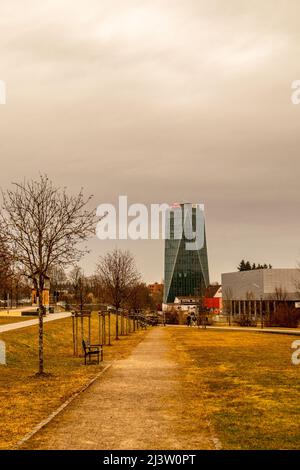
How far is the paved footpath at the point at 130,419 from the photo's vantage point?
939cm

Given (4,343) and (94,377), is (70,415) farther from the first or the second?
(4,343)

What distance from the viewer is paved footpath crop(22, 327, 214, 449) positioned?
9.39 m

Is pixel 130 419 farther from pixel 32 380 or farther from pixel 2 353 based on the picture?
pixel 2 353

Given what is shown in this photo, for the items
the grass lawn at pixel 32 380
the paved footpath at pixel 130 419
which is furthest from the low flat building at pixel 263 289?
the paved footpath at pixel 130 419

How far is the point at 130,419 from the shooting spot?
11.4 m

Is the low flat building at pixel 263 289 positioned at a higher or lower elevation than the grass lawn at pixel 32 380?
higher

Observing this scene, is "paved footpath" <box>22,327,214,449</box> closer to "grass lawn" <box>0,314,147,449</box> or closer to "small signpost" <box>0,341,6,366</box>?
"grass lawn" <box>0,314,147,449</box>

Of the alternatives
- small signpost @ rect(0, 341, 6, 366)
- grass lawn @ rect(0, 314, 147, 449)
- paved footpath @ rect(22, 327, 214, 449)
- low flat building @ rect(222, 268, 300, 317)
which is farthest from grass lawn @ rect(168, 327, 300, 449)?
low flat building @ rect(222, 268, 300, 317)

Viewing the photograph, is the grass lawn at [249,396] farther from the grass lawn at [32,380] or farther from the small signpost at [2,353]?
the small signpost at [2,353]

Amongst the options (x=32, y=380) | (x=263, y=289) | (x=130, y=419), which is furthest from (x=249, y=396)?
(x=263, y=289)

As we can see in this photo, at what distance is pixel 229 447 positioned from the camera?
918cm

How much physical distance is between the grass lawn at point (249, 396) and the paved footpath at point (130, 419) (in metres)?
0.48
